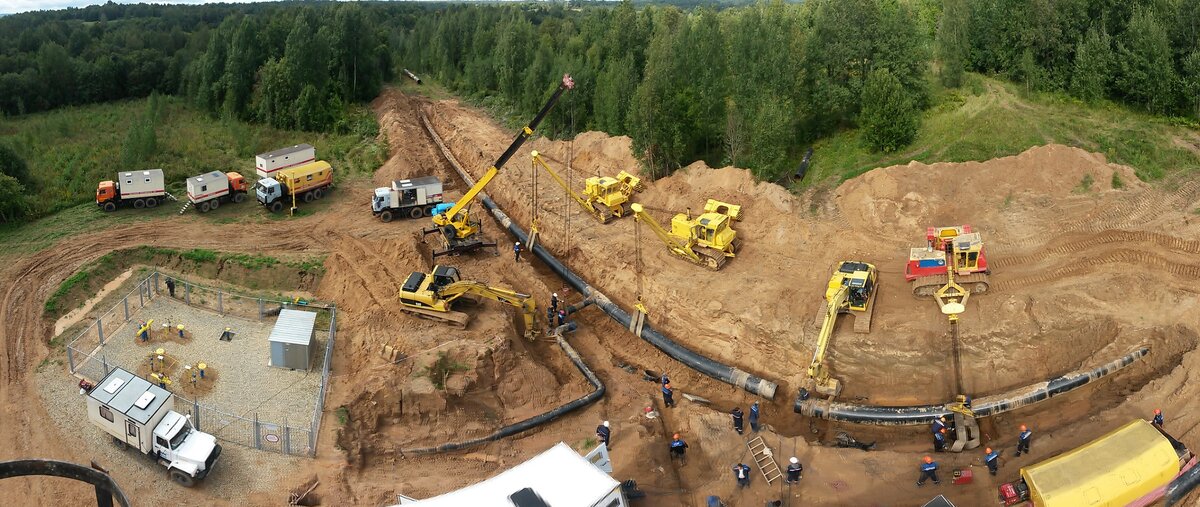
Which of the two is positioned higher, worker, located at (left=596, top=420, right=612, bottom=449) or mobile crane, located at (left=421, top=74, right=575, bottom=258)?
mobile crane, located at (left=421, top=74, right=575, bottom=258)

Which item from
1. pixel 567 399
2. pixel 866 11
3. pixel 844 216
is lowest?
pixel 567 399

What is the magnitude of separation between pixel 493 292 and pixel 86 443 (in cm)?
1459

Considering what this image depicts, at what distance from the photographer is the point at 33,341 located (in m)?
30.5

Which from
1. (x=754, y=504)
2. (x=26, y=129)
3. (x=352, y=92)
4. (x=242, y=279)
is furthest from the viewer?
(x=352, y=92)

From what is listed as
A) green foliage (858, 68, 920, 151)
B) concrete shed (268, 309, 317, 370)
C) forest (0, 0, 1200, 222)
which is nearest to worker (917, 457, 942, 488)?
forest (0, 0, 1200, 222)

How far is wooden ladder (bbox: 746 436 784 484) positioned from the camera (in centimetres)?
2585

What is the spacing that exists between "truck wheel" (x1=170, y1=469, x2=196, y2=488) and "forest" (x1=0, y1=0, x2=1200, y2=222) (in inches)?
1090

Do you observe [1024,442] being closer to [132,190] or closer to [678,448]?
[678,448]

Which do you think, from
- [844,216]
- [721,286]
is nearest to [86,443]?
[721,286]

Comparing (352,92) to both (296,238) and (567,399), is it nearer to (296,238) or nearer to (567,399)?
(296,238)

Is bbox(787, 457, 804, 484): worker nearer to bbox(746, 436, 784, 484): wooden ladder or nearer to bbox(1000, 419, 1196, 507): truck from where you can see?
bbox(746, 436, 784, 484): wooden ladder

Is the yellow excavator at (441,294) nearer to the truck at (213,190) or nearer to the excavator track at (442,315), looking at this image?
the excavator track at (442,315)

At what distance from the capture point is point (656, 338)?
33969mm

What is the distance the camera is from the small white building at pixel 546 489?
20.2 metres
